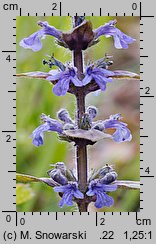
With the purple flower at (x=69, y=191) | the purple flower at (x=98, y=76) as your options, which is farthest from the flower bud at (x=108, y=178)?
the purple flower at (x=98, y=76)

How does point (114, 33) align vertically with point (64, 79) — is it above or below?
above

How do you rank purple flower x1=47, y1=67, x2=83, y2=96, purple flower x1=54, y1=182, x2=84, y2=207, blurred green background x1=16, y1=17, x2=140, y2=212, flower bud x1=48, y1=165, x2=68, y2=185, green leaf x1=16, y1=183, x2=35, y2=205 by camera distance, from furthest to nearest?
1. blurred green background x1=16, y1=17, x2=140, y2=212
2. green leaf x1=16, y1=183, x2=35, y2=205
3. flower bud x1=48, y1=165, x2=68, y2=185
4. purple flower x1=54, y1=182, x2=84, y2=207
5. purple flower x1=47, y1=67, x2=83, y2=96

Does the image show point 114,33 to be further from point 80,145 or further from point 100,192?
point 100,192

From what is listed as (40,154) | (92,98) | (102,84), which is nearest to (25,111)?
(40,154)

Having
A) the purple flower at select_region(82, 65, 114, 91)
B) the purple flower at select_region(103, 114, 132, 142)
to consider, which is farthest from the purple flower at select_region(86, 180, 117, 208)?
the purple flower at select_region(82, 65, 114, 91)

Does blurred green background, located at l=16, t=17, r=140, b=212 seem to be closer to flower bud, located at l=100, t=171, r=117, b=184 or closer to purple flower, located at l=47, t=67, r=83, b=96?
flower bud, located at l=100, t=171, r=117, b=184

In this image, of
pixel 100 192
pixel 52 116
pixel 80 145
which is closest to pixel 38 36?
pixel 80 145
